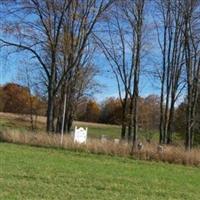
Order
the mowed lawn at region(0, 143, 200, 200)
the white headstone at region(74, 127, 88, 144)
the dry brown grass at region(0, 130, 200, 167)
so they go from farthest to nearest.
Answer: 1. the white headstone at region(74, 127, 88, 144)
2. the dry brown grass at region(0, 130, 200, 167)
3. the mowed lawn at region(0, 143, 200, 200)

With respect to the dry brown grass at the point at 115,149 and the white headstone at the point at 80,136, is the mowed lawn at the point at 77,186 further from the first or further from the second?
the white headstone at the point at 80,136

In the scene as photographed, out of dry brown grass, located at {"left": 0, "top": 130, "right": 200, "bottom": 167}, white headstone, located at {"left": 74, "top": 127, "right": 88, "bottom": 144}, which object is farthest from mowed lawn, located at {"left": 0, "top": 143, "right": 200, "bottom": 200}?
white headstone, located at {"left": 74, "top": 127, "right": 88, "bottom": 144}

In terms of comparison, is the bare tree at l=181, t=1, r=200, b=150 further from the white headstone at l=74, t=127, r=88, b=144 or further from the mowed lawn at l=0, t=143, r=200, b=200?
the mowed lawn at l=0, t=143, r=200, b=200

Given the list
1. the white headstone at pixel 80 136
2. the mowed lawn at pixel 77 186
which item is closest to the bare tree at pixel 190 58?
the white headstone at pixel 80 136

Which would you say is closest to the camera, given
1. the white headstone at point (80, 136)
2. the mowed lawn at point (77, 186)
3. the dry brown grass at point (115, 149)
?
the mowed lawn at point (77, 186)

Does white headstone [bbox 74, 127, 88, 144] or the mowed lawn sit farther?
white headstone [bbox 74, 127, 88, 144]

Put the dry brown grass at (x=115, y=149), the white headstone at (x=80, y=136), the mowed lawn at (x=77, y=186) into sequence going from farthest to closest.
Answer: the white headstone at (x=80, y=136), the dry brown grass at (x=115, y=149), the mowed lawn at (x=77, y=186)

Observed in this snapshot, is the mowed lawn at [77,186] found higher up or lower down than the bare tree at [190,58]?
lower down

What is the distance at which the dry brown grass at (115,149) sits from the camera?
2789cm

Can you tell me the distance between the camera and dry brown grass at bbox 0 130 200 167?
91.5 ft

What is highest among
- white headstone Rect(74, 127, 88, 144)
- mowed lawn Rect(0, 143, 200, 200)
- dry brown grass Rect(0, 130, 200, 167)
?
white headstone Rect(74, 127, 88, 144)

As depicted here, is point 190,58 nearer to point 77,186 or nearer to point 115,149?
point 115,149

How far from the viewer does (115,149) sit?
29.0m

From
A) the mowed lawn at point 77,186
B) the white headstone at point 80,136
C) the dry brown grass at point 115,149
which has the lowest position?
the mowed lawn at point 77,186
